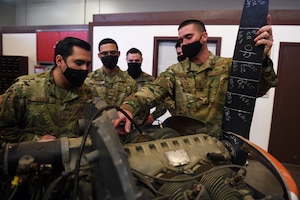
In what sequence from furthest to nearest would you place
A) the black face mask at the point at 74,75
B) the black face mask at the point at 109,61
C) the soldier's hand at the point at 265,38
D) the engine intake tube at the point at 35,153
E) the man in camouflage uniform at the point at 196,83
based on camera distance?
the black face mask at the point at 109,61 → the black face mask at the point at 74,75 → the man in camouflage uniform at the point at 196,83 → the soldier's hand at the point at 265,38 → the engine intake tube at the point at 35,153

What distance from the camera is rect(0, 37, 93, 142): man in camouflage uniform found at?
5.53ft

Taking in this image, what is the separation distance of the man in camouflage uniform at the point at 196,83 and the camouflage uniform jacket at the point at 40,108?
2.11ft

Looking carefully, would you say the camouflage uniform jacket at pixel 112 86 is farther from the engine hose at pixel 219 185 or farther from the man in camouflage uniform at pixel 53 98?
the engine hose at pixel 219 185

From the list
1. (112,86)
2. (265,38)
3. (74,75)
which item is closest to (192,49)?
(265,38)

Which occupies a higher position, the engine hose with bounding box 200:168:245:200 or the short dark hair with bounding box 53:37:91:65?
the short dark hair with bounding box 53:37:91:65

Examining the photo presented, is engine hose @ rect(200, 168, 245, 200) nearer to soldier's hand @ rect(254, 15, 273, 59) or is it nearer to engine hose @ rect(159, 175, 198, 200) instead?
engine hose @ rect(159, 175, 198, 200)

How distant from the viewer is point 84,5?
22.6ft

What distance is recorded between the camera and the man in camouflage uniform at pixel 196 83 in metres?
1.63

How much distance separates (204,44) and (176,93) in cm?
44

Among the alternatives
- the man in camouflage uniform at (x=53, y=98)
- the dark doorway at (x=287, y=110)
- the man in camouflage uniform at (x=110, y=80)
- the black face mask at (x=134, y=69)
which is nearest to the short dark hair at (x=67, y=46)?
the man in camouflage uniform at (x=53, y=98)

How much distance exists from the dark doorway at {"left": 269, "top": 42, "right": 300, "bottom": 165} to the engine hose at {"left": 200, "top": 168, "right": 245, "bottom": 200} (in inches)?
139

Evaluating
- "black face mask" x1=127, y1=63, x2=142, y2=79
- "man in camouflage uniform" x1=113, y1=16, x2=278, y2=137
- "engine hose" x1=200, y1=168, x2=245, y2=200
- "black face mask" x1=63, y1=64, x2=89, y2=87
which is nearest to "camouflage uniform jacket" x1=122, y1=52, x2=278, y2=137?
"man in camouflage uniform" x1=113, y1=16, x2=278, y2=137

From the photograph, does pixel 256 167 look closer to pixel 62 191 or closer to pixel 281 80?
pixel 281 80

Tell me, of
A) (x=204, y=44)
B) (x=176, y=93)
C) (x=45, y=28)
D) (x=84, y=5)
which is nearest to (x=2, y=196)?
(x=176, y=93)
